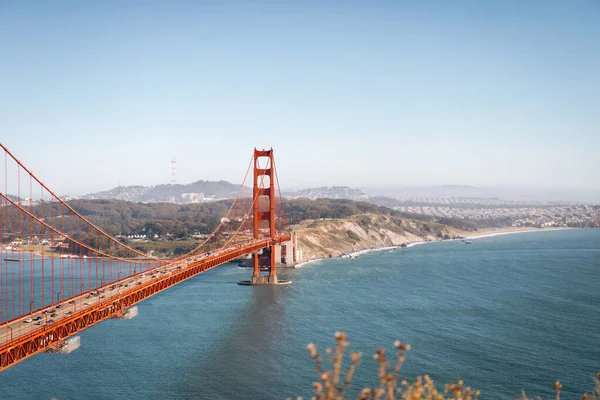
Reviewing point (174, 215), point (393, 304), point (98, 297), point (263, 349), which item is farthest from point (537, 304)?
point (174, 215)

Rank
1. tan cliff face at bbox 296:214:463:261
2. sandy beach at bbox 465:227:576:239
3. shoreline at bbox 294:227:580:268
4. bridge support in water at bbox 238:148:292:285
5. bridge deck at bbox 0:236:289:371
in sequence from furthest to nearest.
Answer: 1. sandy beach at bbox 465:227:576:239
2. tan cliff face at bbox 296:214:463:261
3. shoreline at bbox 294:227:580:268
4. bridge support in water at bbox 238:148:292:285
5. bridge deck at bbox 0:236:289:371

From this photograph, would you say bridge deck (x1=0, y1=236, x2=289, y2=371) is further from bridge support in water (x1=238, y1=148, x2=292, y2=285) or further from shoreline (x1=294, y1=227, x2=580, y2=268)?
shoreline (x1=294, y1=227, x2=580, y2=268)

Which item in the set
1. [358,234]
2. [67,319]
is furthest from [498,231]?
[67,319]

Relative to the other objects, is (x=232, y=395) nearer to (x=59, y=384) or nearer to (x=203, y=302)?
(x=59, y=384)

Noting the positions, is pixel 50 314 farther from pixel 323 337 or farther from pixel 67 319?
pixel 323 337

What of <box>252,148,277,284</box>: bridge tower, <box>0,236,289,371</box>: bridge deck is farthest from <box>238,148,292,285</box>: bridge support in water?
<box>0,236,289,371</box>: bridge deck

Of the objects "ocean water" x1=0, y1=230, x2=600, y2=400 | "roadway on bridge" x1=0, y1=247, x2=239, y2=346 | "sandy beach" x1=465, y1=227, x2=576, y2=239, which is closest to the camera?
"roadway on bridge" x1=0, y1=247, x2=239, y2=346
